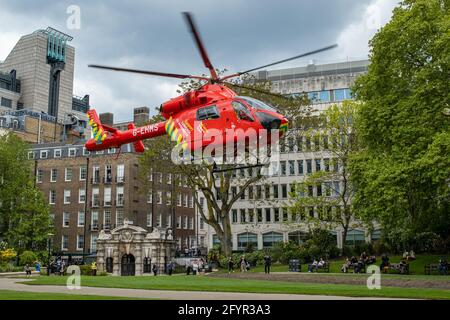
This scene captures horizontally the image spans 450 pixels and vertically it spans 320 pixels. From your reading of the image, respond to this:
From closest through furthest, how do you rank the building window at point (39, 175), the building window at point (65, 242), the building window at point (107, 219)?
1. the building window at point (107, 219)
2. the building window at point (65, 242)
3. the building window at point (39, 175)

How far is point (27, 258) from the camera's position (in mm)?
59531

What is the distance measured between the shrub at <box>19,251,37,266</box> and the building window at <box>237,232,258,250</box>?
2915 cm

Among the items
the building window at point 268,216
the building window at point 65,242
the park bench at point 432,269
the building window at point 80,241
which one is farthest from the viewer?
the building window at point 268,216

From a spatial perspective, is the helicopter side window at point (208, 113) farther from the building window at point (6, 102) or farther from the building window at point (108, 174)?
the building window at point (6, 102)

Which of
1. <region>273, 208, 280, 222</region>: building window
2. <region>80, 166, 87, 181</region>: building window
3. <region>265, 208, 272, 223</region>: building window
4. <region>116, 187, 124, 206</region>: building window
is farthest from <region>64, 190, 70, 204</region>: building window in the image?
<region>273, 208, 280, 222</region>: building window

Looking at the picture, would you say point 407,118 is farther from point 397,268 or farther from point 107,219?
point 107,219

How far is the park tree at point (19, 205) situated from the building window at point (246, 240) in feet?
85.9

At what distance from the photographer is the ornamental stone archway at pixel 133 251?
54812mm

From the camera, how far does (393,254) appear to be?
56.7 meters

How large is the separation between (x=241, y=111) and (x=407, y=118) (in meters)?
18.7

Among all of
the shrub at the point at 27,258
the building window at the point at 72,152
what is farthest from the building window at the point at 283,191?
the shrub at the point at 27,258
